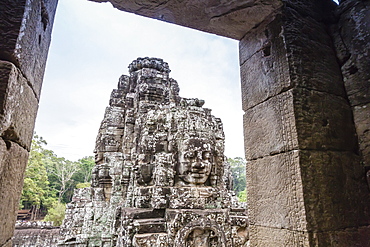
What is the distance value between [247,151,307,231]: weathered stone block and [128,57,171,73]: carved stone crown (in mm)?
8450

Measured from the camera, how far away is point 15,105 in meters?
1.44

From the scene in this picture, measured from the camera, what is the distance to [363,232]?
1800 millimetres

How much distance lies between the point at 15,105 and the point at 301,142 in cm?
197

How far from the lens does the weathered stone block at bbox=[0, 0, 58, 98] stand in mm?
1404

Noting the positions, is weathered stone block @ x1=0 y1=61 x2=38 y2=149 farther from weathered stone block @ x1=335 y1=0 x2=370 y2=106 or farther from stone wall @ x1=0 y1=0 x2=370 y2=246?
weathered stone block @ x1=335 y1=0 x2=370 y2=106

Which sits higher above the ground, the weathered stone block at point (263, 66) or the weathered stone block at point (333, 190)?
the weathered stone block at point (263, 66)

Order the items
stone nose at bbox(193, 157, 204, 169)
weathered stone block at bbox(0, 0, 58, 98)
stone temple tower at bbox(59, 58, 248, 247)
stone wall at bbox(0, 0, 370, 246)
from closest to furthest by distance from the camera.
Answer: weathered stone block at bbox(0, 0, 58, 98) < stone wall at bbox(0, 0, 370, 246) < stone temple tower at bbox(59, 58, 248, 247) < stone nose at bbox(193, 157, 204, 169)

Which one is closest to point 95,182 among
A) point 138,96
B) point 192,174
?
point 138,96

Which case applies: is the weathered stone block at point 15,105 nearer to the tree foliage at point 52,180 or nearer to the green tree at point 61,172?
the tree foliage at point 52,180

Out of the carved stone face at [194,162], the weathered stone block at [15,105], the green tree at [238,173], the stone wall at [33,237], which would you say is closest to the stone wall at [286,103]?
the weathered stone block at [15,105]

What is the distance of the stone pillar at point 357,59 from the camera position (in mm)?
1957

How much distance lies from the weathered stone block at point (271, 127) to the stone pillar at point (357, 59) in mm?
670

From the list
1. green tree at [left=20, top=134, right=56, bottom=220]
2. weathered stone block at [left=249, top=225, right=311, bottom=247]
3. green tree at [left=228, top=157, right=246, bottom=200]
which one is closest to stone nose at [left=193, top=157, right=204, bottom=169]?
weathered stone block at [left=249, top=225, right=311, bottom=247]

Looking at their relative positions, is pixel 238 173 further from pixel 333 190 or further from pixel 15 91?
pixel 15 91
